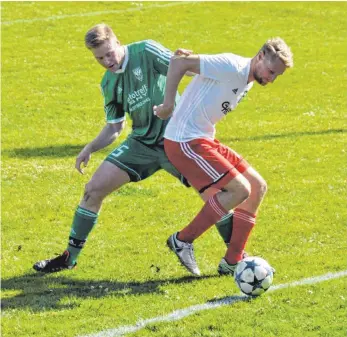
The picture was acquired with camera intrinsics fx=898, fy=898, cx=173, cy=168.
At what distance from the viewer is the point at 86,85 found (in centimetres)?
1738

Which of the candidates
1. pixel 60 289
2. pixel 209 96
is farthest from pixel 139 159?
pixel 60 289

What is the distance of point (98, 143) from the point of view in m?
8.36

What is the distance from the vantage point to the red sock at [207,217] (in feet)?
25.2

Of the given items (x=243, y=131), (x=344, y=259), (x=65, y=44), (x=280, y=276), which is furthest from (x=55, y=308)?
(x=65, y=44)

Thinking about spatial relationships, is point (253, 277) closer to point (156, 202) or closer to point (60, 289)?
point (60, 289)

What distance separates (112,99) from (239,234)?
1.73 metres

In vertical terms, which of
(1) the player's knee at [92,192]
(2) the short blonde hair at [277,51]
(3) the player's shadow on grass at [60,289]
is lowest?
(3) the player's shadow on grass at [60,289]

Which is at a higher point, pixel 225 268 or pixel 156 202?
pixel 225 268

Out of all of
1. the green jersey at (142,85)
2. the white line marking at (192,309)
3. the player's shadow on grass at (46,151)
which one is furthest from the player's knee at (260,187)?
the player's shadow on grass at (46,151)

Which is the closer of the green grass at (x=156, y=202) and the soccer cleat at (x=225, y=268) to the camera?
the green grass at (x=156, y=202)

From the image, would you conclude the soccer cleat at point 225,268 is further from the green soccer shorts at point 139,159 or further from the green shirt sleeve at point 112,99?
the green shirt sleeve at point 112,99

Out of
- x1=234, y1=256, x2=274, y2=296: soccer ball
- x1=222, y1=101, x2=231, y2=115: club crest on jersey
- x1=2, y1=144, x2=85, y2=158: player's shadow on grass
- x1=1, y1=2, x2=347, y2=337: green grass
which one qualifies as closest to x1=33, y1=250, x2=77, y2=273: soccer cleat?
x1=1, y1=2, x2=347, y2=337: green grass

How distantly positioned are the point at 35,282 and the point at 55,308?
720 millimetres

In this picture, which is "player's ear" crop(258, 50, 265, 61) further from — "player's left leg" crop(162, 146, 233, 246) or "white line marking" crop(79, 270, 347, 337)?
"white line marking" crop(79, 270, 347, 337)
